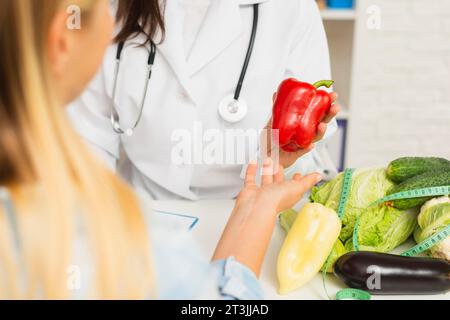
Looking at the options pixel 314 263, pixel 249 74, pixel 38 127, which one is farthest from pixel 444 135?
pixel 38 127

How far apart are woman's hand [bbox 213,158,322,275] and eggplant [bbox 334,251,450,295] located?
118 mm

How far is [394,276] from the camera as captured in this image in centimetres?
81

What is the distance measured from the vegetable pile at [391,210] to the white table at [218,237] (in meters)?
0.03

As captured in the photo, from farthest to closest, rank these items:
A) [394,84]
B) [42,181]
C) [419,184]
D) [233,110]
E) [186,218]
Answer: [394,84] < [233,110] < [186,218] < [419,184] < [42,181]

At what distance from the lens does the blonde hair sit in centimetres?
54

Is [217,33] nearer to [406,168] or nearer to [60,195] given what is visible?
[406,168]

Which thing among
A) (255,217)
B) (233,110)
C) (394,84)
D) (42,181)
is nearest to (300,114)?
(233,110)

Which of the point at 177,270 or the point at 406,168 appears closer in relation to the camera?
the point at 177,270

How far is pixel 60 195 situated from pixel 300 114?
58 centimetres

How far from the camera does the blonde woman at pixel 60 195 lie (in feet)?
1.79

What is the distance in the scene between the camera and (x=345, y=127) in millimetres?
2076

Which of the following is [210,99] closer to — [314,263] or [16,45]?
[314,263]

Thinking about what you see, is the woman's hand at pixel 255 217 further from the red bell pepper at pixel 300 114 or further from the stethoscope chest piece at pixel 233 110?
the stethoscope chest piece at pixel 233 110

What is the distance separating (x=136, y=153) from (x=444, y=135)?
1426 mm
